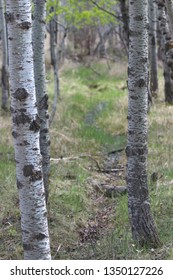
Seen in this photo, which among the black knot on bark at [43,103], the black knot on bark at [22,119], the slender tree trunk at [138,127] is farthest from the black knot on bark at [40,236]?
the black knot on bark at [43,103]

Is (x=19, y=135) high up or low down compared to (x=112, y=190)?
up

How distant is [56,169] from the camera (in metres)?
7.07

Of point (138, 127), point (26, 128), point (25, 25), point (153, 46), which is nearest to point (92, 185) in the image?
point (138, 127)

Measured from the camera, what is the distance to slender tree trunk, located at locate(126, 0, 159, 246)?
4.35 m

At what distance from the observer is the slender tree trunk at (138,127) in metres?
4.35

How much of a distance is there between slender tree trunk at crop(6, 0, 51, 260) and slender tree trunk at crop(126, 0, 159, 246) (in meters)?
1.23

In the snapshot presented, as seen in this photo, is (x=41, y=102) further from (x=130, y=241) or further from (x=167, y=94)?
(x=167, y=94)

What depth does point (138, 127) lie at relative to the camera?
448cm

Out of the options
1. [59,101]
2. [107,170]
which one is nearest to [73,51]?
[59,101]

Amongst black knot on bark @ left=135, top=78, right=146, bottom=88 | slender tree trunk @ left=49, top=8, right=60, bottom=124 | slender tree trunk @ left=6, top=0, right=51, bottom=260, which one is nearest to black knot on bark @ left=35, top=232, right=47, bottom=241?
slender tree trunk @ left=6, top=0, right=51, bottom=260

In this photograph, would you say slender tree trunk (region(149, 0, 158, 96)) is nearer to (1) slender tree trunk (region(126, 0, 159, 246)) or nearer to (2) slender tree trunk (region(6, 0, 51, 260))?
(1) slender tree trunk (region(126, 0, 159, 246))

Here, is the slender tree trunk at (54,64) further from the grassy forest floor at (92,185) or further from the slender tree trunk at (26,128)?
the slender tree trunk at (26,128)

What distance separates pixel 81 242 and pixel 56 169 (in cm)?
207

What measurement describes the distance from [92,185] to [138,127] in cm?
232
